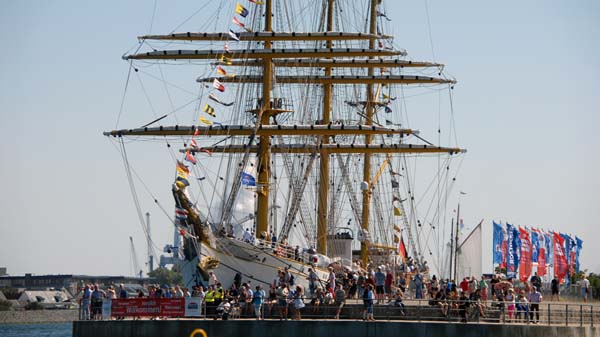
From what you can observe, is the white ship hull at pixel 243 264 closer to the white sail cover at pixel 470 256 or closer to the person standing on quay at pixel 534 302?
the person standing on quay at pixel 534 302

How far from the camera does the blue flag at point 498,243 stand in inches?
3563

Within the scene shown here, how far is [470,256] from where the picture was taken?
82.7 metres

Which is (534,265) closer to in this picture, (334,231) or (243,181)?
(334,231)

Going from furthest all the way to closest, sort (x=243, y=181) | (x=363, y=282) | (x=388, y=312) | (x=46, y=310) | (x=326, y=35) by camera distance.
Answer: (x=46, y=310) → (x=326, y=35) → (x=243, y=181) → (x=363, y=282) → (x=388, y=312)

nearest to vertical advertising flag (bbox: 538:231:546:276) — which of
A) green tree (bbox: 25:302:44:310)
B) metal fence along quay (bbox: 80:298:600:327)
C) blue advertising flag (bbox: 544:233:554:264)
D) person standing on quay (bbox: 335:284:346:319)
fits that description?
blue advertising flag (bbox: 544:233:554:264)

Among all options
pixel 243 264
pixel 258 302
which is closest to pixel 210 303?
pixel 258 302

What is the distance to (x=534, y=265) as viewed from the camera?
93.5 m

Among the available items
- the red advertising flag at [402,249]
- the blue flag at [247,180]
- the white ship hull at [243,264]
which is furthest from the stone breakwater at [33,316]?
the white ship hull at [243,264]

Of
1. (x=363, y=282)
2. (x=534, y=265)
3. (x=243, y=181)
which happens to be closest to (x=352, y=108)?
(x=534, y=265)

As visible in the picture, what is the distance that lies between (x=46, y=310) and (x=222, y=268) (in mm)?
77771

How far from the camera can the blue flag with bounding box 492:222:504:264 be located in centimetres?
9050

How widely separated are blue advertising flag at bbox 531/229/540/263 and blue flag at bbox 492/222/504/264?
2954mm

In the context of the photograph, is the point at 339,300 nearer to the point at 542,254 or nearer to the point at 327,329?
the point at 327,329

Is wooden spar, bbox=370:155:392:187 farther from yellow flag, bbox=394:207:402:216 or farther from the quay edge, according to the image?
the quay edge
